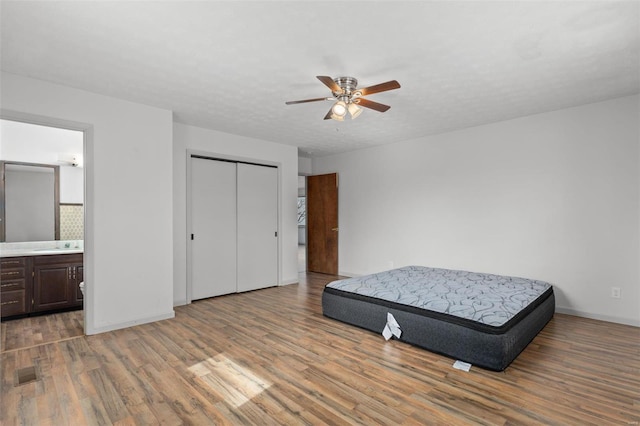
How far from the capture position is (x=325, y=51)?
2.51 metres

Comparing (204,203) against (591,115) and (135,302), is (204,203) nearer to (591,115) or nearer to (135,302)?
(135,302)

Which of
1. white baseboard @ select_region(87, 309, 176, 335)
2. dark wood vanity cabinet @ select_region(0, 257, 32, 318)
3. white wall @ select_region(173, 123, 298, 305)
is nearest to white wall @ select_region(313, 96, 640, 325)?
white wall @ select_region(173, 123, 298, 305)

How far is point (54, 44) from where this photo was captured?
2.44 metres

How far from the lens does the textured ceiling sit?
2.05 m

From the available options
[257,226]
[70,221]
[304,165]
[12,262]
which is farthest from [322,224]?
[12,262]

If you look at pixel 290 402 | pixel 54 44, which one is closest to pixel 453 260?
pixel 290 402

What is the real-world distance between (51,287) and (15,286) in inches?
13.3

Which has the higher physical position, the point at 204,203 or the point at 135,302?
the point at 204,203

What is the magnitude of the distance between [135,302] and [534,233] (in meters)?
5.01

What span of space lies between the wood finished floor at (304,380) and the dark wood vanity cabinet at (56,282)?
48 centimetres

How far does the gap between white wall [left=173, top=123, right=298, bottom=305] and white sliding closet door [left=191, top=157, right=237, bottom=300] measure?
16 cm

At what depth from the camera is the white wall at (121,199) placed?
331cm

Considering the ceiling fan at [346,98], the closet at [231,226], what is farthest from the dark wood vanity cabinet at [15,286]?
the ceiling fan at [346,98]

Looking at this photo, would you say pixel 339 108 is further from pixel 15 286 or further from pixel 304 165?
pixel 15 286
